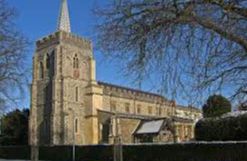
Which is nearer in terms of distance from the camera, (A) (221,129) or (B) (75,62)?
(A) (221,129)

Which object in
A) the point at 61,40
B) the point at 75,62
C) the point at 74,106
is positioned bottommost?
the point at 74,106

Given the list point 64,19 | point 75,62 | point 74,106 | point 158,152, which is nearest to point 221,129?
point 158,152

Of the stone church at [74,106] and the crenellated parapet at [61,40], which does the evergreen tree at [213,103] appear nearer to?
the stone church at [74,106]

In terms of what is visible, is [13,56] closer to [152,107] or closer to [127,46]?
[127,46]

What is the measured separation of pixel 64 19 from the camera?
78125 mm

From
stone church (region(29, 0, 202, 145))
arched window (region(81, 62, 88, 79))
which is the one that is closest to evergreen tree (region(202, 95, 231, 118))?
stone church (region(29, 0, 202, 145))

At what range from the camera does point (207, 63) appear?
10.8 m

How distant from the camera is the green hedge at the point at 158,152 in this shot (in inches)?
1240

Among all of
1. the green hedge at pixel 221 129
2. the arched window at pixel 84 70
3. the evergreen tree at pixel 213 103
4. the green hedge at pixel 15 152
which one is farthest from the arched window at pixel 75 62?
the evergreen tree at pixel 213 103

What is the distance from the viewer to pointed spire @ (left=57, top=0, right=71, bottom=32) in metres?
76.9

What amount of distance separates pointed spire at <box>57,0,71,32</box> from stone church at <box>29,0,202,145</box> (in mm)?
17

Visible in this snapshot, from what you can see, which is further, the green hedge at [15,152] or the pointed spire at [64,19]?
the pointed spire at [64,19]

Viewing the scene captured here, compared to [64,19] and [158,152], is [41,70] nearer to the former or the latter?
[64,19]

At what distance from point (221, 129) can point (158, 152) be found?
568cm
